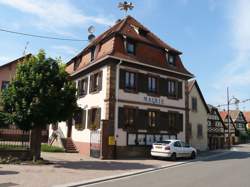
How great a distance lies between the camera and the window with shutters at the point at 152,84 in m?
24.8

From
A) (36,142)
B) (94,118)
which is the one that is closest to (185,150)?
(94,118)

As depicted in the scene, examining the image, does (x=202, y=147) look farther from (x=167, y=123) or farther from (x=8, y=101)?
(x=8, y=101)

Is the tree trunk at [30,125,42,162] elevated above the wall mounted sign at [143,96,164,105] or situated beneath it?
situated beneath

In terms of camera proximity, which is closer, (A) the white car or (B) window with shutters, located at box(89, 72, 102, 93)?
(A) the white car

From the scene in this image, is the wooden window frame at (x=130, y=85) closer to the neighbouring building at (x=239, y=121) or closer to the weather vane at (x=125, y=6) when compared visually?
the weather vane at (x=125, y=6)

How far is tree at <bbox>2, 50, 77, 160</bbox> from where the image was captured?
51.5 ft

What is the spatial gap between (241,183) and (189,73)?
694 inches

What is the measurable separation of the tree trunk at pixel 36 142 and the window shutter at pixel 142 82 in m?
9.72

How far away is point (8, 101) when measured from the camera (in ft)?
53.3

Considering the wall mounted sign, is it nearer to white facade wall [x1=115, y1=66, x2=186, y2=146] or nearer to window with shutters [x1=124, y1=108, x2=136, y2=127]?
white facade wall [x1=115, y1=66, x2=186, y2=146]

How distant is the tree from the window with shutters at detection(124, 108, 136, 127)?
616 cm

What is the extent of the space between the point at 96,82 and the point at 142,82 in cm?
388

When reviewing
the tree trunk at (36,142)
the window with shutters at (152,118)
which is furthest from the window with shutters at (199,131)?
the tree trunk at (36,142)

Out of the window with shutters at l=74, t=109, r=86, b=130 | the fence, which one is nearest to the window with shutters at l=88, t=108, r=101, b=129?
the window with shutters at l=74, t=109, r=86, b=130
